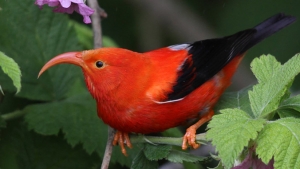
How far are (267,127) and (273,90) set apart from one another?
0.21 m

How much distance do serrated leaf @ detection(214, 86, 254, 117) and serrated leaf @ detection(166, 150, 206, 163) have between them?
0.35m

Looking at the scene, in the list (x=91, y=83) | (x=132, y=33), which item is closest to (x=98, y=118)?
(x=91, y=83)

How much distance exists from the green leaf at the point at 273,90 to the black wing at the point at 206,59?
3.06ft

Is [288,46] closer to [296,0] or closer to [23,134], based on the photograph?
[296,0]

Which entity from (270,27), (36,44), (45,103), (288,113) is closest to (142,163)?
(288,113)

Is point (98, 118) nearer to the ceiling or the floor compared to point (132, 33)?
nearer to the ceiling

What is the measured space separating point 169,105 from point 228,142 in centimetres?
112

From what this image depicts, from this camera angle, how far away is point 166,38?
703 cm

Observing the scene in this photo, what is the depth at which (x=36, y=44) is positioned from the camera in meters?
3.82

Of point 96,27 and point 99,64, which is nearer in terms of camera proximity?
point 99,64

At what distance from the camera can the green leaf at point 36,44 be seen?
370 cm

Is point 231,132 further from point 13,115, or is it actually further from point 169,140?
point 13,115

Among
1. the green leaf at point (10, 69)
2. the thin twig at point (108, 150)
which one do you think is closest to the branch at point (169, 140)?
the thin twig at point (108, 150)

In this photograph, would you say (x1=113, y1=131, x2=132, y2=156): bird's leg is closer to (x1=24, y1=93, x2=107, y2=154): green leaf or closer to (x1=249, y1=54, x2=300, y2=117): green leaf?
(x1=24, y1=93, x2=107, y2=154): green leaf
